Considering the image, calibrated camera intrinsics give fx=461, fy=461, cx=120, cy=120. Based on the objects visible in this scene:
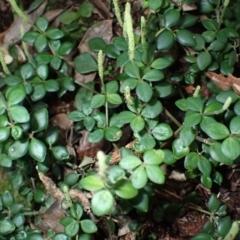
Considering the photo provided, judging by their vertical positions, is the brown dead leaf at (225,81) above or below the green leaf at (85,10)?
below

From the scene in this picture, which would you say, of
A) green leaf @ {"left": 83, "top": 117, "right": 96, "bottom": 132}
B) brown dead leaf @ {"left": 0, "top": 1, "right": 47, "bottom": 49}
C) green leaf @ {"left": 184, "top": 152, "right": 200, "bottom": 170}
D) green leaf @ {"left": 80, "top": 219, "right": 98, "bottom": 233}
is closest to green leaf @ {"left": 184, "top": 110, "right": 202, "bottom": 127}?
green leaf @ {"left": 184, "top": 152, "right": 200, "bottom": 170}

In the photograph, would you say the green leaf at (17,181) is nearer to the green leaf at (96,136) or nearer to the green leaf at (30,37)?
the green leaf at (96,136)

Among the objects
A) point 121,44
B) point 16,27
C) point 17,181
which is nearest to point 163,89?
point 121,44

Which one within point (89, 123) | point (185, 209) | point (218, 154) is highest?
point (89, 123)

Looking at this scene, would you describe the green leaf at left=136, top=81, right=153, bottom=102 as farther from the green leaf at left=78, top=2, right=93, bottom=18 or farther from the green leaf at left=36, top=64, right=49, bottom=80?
the green leaf at left=78, top=2, right=93, bottom=18

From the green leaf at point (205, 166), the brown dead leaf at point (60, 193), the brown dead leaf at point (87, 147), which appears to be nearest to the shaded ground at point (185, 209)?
the brown dead leaf at point (87, 147)

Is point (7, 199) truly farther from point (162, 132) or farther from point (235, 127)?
point (235, 127)
